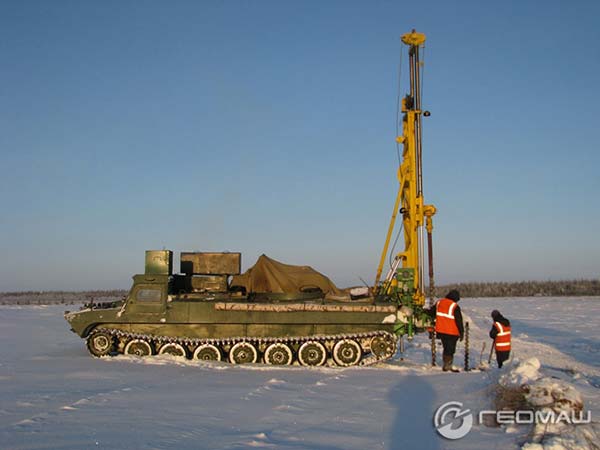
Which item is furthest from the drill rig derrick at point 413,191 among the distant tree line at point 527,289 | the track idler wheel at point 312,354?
the distant tree line at point 527,289

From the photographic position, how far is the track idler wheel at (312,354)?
14.4m

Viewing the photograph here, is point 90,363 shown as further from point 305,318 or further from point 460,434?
point 460,434

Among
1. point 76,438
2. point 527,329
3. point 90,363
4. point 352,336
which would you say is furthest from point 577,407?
point 527,329

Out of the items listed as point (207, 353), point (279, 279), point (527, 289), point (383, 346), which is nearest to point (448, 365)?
point (383, 346)

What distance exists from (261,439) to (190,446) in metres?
0.82

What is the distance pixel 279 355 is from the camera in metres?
14.5

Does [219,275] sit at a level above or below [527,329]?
above

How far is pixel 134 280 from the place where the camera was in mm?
15180

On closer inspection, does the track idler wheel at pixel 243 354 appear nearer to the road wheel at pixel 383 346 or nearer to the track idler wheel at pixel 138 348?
the track idler wheel at pixel 138 348

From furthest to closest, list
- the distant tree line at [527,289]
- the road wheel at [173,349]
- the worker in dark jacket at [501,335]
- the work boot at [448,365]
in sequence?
1. the distant tree line at [527,289]
2. the road wheel at [173,349]
3. the work boot at [448,365]
4. the worker in dark jacket at [501,335]

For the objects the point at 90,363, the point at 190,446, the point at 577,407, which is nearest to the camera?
the point at 190,446

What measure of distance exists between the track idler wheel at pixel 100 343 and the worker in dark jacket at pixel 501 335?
930 centimetres

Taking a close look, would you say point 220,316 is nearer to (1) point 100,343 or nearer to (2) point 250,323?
(2) point 250,323

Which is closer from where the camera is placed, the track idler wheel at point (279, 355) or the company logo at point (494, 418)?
the company logo at point (494, 418)
